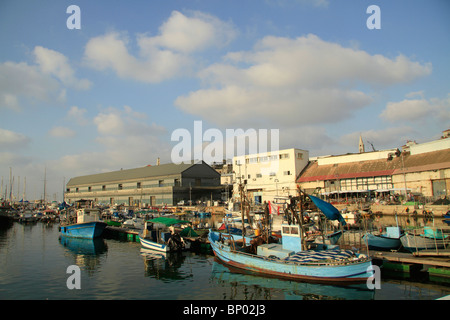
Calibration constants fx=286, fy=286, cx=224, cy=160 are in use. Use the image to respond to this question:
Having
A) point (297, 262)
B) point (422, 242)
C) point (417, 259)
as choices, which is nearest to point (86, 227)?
point (297, 262)

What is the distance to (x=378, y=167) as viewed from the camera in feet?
210

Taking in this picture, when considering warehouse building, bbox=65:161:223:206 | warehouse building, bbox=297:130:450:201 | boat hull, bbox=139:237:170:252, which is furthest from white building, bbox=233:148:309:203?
boat hull, bbox=139:237:170:252

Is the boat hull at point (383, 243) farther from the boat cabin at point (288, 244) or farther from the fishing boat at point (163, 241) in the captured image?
the fishing boat at point (163, 241)

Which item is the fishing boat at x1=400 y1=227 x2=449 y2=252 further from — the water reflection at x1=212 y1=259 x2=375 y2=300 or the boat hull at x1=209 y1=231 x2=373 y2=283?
the water reflection at x1=212 y1=259 x2=375 y2=300

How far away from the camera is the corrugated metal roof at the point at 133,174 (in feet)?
272

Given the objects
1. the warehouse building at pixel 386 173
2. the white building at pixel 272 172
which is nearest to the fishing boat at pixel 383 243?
the warehouse building at pixel 386 173

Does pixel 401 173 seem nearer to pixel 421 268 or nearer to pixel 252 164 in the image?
pixel 252 164

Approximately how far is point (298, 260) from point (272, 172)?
5894cm

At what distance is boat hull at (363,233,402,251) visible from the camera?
80.8 feet

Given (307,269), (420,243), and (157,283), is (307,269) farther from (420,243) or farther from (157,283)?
(420,243)

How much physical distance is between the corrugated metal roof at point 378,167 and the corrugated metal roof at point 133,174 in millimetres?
32991
